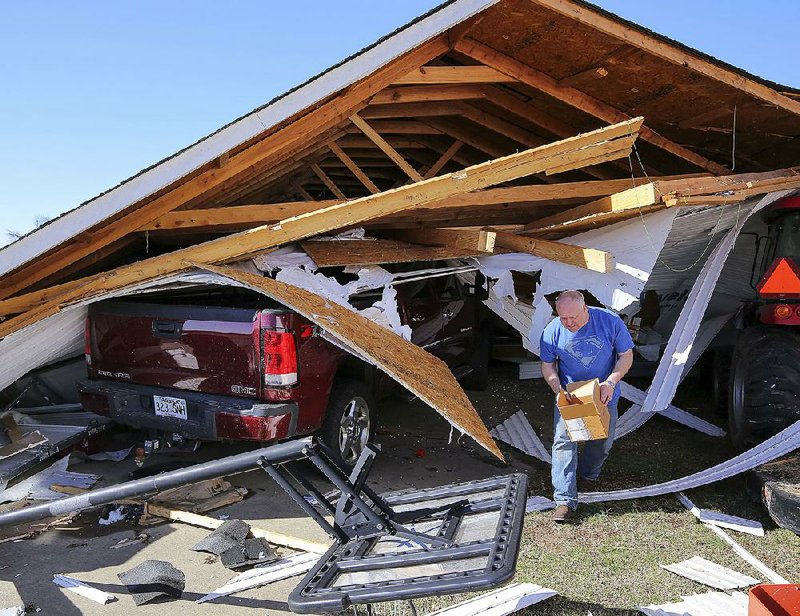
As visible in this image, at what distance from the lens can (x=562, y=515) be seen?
467cm

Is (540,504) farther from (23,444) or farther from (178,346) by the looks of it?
(23,444)

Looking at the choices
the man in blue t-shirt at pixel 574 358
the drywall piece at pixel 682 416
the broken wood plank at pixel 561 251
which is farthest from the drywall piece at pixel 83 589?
the drywall piece at pixel 682 416

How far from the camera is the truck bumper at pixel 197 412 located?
477 cm

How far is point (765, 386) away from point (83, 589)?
5.22m

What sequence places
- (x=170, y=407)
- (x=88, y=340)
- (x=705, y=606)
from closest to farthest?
1. (x=705, y=606)
2. (x=170, y=407)
3. (x=88, y=340)

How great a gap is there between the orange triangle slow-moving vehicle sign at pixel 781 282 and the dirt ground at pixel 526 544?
62.8 inches

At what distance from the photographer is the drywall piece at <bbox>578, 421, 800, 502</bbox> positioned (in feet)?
16.0

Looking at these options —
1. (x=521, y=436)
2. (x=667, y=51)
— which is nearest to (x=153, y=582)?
(x=521, y=436)

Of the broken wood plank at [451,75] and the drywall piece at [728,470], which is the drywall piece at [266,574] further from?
the broken wood plank at [451,75]

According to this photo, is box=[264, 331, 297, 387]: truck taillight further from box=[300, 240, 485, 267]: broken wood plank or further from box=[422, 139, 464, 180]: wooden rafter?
box=[422, 139, 464, 180]: wooden rafter

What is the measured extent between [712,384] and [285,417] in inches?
220

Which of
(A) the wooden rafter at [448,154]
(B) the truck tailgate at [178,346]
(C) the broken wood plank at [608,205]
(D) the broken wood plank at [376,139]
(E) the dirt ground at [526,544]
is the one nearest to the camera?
(E) the dirt ground at [526,544]

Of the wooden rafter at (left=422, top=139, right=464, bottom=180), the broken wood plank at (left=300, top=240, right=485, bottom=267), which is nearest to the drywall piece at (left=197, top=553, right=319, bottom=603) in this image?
the broken wood plank at (left=300, top=240, right=485, bottom=267)

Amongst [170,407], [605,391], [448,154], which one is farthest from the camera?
[448,154]
